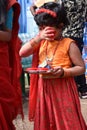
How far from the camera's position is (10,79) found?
3053 mm

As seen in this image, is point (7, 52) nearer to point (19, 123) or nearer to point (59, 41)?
point (59, 41)

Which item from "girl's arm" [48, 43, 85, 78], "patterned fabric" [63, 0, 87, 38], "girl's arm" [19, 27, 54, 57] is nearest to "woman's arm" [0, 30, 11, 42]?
"girl's arm" [19, 27, 54, 57]

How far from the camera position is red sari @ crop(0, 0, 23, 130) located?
288 cm

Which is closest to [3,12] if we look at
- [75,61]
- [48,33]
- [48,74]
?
[48,33]

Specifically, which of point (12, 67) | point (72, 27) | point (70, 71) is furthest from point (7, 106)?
point (72, 27)

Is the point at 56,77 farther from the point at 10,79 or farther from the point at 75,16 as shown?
the point at 75,16

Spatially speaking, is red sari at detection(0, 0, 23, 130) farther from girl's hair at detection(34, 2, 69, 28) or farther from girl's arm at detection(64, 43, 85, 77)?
girl's arm at detection(64, 43, 85, 77)

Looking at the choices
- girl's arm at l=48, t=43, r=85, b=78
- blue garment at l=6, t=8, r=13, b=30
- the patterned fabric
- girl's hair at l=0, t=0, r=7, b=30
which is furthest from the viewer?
the patterned fabric

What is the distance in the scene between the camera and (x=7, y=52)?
2930mm

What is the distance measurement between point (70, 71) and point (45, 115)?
410mm

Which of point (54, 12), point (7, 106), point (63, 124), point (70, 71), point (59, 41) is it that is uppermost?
point (54, 12)

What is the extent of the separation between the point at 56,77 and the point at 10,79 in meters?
0.36

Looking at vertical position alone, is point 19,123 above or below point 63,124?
below

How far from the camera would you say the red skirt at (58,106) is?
3.08m
